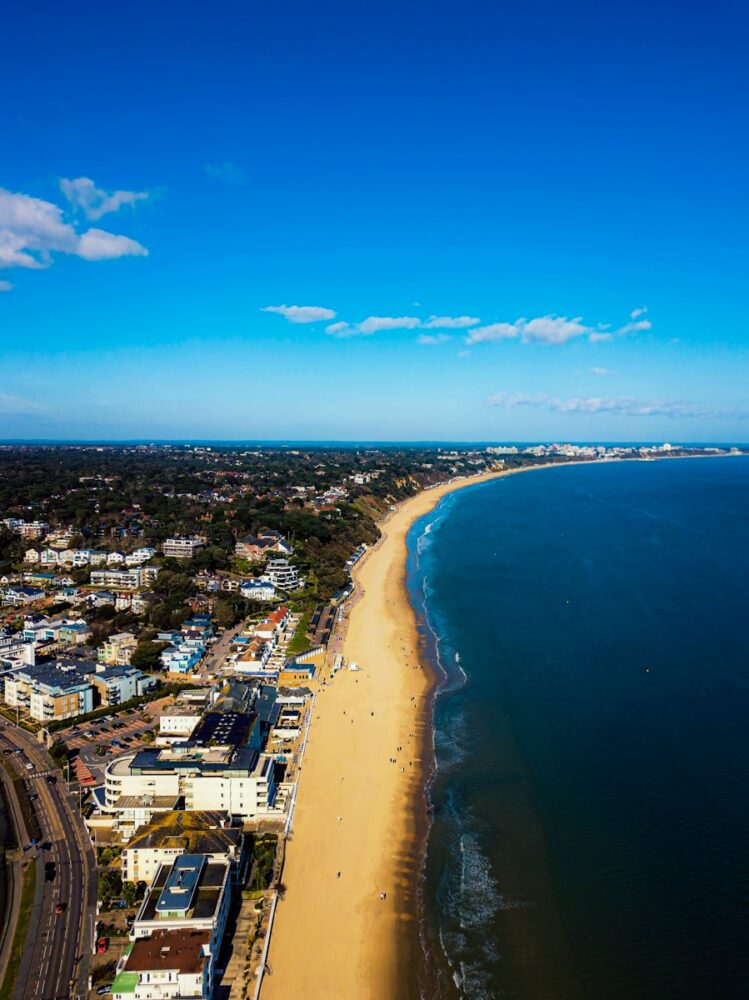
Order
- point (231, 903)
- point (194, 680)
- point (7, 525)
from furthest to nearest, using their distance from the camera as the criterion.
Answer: point (7, 525) → point (194, 680) → point (231, 903)

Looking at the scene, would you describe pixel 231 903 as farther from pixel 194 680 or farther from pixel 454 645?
pixel 454 645

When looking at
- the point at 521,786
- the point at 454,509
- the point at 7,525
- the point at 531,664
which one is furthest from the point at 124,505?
the point at 521,786

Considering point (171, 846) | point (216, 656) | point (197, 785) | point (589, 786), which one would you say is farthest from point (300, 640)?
point (171, 846)

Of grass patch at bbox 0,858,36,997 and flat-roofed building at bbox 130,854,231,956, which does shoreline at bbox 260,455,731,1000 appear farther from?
grass patch at bbox 0,858,36,997

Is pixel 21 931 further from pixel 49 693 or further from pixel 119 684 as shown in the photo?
pixel 119 684

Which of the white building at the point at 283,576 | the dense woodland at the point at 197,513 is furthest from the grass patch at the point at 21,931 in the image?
the white building at the point at 283,576
